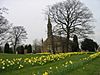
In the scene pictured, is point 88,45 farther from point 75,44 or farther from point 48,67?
point 48,67

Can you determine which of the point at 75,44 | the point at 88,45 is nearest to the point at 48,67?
the point at 75,44

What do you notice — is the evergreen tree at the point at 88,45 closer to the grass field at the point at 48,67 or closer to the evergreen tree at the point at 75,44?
the evergreen tree at the point at 75,44

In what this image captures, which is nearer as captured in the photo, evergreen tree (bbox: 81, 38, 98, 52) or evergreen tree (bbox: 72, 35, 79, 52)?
evergreen tree (bbox: 72, 35, 79, 52)

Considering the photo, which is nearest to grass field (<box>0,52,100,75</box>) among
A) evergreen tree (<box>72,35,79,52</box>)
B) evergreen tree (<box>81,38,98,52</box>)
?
evergreen tree (<box>72,35,79,52</box>)

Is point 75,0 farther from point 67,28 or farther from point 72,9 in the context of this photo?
point 67,28

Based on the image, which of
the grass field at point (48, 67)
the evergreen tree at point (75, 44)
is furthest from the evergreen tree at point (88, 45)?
the grass field at point (48, 67)

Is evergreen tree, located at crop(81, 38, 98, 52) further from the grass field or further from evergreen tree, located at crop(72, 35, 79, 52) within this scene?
the grass field

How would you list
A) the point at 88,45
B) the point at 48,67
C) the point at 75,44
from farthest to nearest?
the point at 88,45
the point at 75,44
the point at 48,67

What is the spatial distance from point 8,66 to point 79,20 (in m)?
47.4

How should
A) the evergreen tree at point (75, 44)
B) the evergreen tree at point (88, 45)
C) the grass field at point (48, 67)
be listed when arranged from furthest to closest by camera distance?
1. the evergreen tree at point (88, 45)
2. the evergreen tree at point (75, 44)
3. the grass field at point (48, 67)

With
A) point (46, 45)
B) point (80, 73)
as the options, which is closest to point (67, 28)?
point (46, 45)

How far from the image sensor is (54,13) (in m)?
59.2

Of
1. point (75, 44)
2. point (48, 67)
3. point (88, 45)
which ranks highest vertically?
point (88, 45)

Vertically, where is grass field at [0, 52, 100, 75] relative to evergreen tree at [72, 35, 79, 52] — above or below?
below
